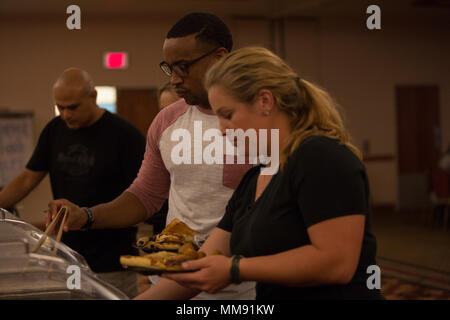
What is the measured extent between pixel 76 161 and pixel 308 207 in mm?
Result: 1779

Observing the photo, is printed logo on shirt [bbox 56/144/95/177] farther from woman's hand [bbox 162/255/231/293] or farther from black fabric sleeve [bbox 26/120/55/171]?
woman's hand [bbox 162/255/231/293]

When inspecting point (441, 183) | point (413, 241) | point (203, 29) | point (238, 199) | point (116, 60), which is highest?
point (116, 60)

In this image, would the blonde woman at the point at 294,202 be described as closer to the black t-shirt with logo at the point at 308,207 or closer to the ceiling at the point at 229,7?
the black t-shirt with logo at the point at 308,207

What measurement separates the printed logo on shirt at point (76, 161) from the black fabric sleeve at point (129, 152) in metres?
0.16

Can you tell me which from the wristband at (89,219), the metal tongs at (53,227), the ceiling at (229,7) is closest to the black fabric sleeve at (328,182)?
the metal tongs at (53,227)

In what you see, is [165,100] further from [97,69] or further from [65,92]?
[97,69]

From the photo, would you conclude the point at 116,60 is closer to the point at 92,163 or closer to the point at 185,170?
the point at 92,163

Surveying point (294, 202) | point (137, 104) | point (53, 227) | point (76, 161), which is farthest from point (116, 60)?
point (294, 202)

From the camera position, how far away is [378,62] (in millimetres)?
9992

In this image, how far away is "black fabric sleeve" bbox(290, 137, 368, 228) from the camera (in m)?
1.20

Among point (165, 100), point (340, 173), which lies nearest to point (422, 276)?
point (165, 100)

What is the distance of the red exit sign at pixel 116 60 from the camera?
861 cm

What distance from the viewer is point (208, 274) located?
1.26m

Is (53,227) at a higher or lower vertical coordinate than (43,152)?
lower
